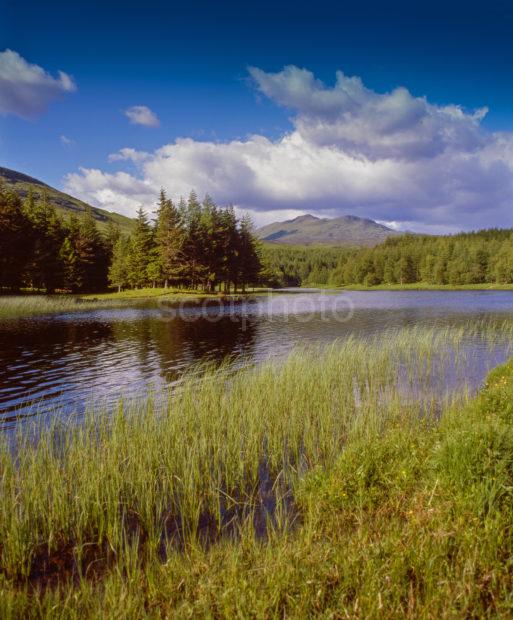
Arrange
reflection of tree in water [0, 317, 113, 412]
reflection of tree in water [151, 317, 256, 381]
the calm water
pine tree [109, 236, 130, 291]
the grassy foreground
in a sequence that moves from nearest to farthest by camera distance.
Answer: the grassy foreground
the calm water
reflection of tree in water [0, 317, 113, 412]
reflection of tree in water [151, 317, 256, 381]
pine tree [109, 236, 130, 291]

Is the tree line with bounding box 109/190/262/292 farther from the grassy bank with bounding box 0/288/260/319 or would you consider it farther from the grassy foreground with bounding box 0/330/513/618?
the grassy foreground with bounding box 0/330/513/618

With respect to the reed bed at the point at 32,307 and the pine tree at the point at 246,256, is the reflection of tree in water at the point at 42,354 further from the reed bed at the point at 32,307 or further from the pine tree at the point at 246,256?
the pine tree at the point at 246,256

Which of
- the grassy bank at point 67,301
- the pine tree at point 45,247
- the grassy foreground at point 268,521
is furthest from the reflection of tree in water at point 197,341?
the pine tree at point 45,247

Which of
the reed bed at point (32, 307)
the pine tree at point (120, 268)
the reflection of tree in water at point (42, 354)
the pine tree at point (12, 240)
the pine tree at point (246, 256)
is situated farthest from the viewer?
the pine tree at point (246, 256)

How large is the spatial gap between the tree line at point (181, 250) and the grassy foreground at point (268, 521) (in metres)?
80.4

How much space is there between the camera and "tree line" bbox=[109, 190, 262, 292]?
90.5 meters

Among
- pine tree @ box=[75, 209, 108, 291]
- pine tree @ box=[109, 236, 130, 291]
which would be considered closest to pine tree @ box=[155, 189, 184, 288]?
pine tree @ box=[109, 236, 130, 291]

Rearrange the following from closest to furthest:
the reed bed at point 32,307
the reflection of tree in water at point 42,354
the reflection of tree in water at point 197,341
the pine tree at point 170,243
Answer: the reflection of tree in water at point 42,354 < the reflection of tree in water at point 197,341 < the reed bed at point 32,307 < the pine tree at point 170,243

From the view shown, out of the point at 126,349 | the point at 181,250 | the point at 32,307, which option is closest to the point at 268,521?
the point at 126,349

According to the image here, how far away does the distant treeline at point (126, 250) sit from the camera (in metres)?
81.7

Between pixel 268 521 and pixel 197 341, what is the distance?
89.5 feet

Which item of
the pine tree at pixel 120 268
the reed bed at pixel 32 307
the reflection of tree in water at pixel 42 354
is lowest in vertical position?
the reflection of tree in water at pixel 42 354

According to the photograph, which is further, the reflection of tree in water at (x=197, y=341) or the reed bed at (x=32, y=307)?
the reed bed at (x=32, y=307)

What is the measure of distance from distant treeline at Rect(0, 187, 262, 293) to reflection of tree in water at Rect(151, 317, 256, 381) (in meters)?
47.0
